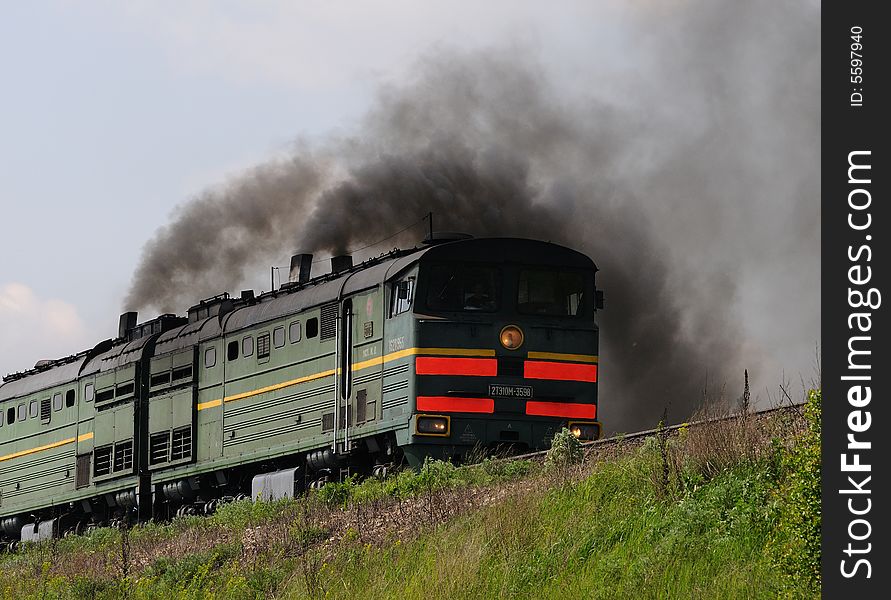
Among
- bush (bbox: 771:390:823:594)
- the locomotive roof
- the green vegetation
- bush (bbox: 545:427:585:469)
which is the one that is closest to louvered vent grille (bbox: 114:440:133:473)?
the locomotive roof

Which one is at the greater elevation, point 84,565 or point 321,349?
point 321,349

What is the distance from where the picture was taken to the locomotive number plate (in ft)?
67.7

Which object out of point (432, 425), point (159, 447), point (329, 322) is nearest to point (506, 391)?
point (432, 425)

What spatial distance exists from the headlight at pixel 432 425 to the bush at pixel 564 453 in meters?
3.01

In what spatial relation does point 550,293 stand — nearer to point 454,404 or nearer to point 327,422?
point 454,404

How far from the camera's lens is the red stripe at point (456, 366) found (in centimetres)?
2053

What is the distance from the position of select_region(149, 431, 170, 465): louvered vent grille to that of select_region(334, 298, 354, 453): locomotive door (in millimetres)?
7217

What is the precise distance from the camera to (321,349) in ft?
76.1

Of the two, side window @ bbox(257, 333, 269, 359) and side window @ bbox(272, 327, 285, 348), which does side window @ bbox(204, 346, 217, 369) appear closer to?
side window @ bbox(257, 333, 269, 359)

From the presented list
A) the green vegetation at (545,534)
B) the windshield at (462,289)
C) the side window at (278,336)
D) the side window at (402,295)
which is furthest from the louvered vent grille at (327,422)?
the windshield at (462,289)

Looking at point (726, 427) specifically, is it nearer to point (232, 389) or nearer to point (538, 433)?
point (538, 433)

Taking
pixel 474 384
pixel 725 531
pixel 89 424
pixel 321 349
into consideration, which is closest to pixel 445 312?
pixel 474 384
